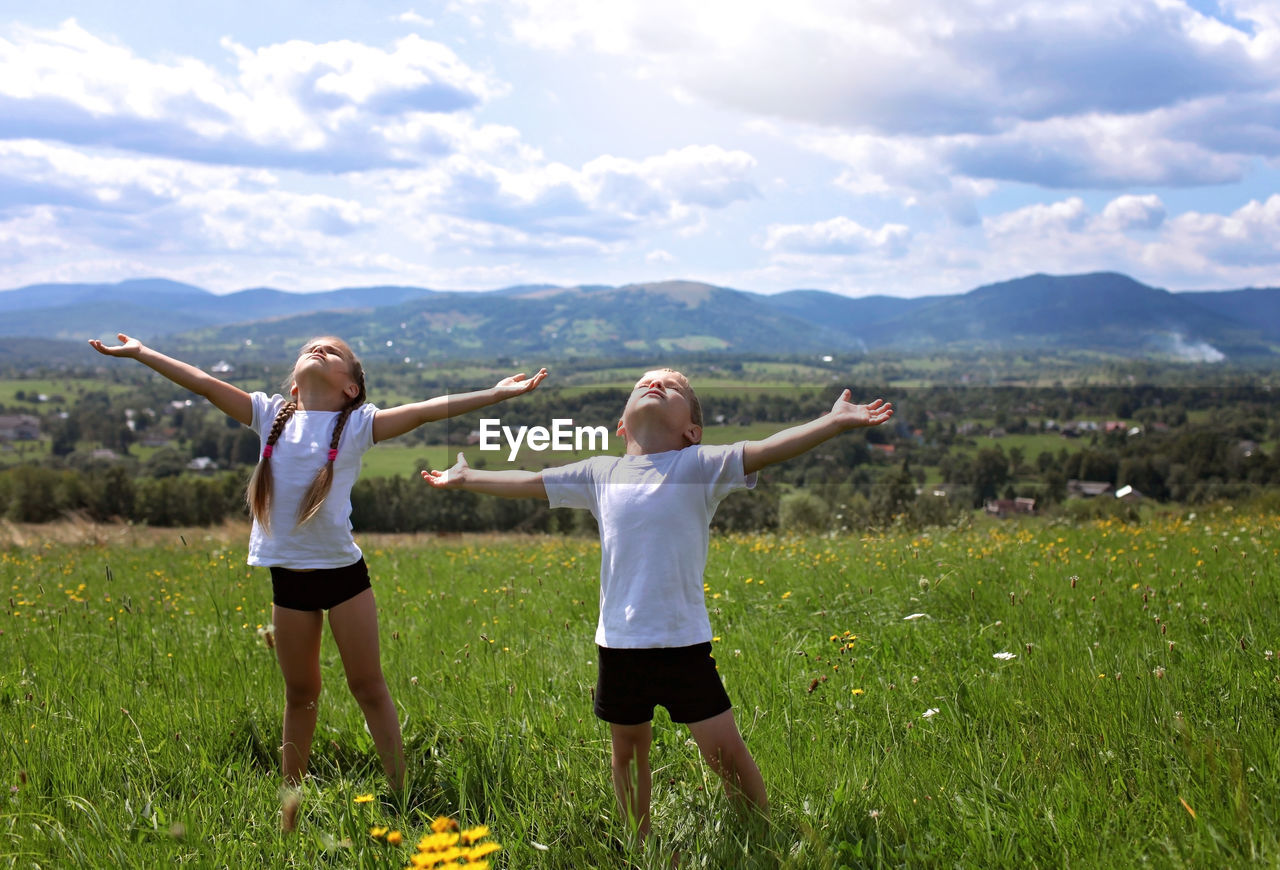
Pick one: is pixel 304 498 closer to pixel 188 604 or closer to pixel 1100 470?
pixel 188 604

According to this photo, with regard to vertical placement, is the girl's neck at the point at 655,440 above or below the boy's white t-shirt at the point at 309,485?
above

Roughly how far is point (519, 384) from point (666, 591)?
119cm

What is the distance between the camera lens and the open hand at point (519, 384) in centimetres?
347

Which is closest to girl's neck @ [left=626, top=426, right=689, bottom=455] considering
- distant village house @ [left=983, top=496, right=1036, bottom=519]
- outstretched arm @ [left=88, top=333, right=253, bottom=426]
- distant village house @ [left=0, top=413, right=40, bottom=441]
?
outstretched arm @ [left=88, top=333, right=253, bottom=426]

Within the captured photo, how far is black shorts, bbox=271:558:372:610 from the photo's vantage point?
3457mm

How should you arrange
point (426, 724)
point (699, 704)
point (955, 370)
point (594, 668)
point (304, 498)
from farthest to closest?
1. point (955, 370)
2. point (594, 668)
3. point (426, 724)
4. point (304, 498)
5. point (699, 704)

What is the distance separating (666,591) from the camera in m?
2.87

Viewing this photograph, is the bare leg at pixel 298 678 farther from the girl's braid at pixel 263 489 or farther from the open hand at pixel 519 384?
the open hand at pixel 519 384

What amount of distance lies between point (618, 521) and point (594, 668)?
2115 mm

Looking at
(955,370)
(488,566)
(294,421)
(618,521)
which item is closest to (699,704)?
(618,521)

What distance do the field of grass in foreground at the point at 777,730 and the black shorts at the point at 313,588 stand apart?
0.71m

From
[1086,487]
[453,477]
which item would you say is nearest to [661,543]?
[453,477]

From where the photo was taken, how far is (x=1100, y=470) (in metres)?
49.3

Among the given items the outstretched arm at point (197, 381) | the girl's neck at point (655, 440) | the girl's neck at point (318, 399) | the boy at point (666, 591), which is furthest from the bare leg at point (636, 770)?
the outstretched arm at point (197, 381)
